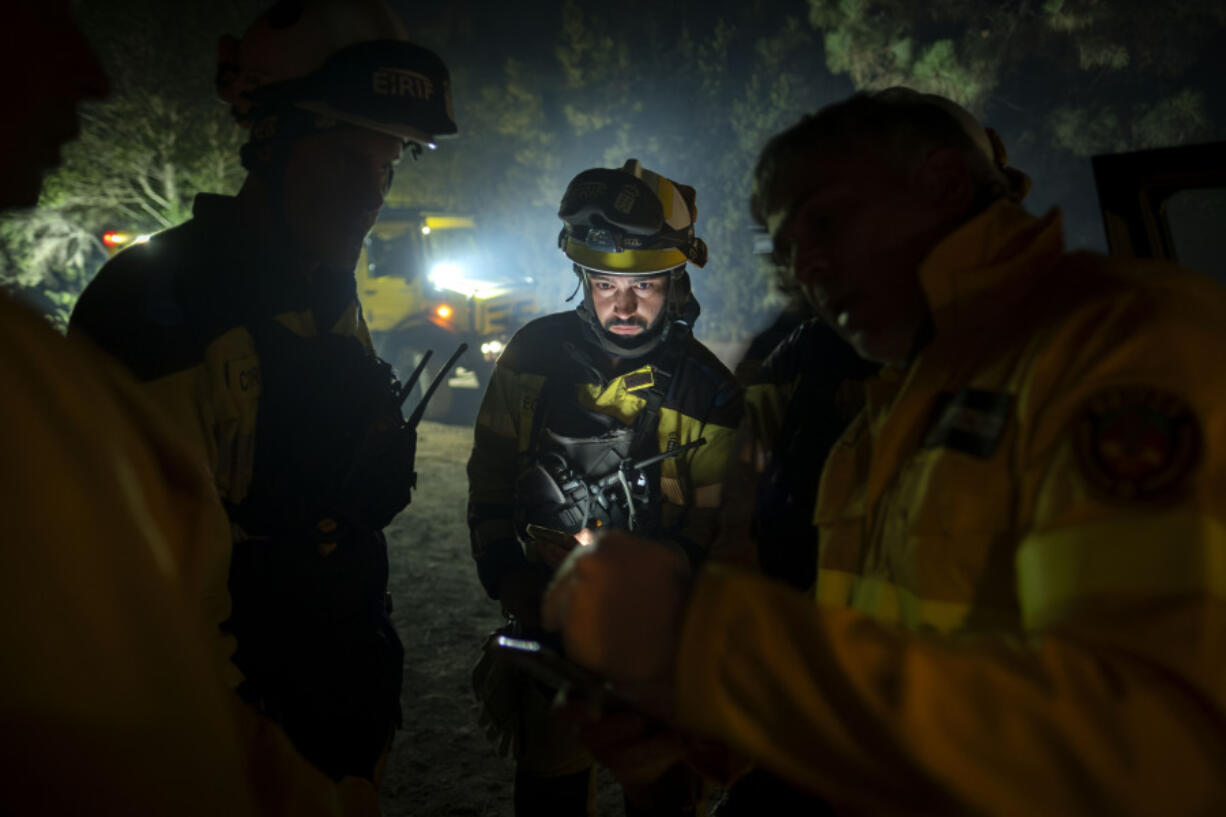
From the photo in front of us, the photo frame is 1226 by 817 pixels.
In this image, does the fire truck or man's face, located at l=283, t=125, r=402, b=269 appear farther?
the fire truck

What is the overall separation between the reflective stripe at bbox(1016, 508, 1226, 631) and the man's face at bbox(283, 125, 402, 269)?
85.4 inches

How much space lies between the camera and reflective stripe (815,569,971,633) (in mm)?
1011

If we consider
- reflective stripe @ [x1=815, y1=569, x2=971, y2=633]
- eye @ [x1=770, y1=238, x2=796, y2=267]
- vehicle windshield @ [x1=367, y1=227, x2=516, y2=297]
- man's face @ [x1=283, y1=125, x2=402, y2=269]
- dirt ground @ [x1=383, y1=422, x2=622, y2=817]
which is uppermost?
vehicle windshield @ [x1=367, y1=227, x2=516, y2=297]

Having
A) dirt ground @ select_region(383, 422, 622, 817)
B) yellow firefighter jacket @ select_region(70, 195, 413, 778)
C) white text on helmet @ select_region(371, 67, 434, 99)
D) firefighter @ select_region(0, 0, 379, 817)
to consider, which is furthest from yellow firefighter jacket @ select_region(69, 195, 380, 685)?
dirt ground @ select_region(383, 422, 622, 817)

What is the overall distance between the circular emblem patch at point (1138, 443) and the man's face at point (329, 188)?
2165 millimetres

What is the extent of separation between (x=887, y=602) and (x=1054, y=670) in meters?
0.44

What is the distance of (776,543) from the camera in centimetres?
202

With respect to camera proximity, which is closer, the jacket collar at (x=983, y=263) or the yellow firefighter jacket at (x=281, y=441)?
the jacket collar at (x=983, y=263)

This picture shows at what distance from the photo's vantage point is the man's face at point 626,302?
9.64ft

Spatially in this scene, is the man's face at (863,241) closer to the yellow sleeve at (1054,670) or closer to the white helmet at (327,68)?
the yellow sleeve at (1054,670)

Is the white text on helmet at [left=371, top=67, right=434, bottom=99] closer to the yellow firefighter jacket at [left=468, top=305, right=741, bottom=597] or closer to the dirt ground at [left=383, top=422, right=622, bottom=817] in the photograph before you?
the yellow firefighter jacket at [left=468, top=305, right=741, bottom=597]

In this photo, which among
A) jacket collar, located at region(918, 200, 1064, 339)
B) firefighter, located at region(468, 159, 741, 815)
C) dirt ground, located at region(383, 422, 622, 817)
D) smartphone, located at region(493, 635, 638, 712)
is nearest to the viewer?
smartphone, located at region(493, 635, 638, 712)

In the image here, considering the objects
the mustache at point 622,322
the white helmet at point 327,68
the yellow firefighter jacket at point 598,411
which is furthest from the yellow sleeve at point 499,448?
the white helmet at point 327,68

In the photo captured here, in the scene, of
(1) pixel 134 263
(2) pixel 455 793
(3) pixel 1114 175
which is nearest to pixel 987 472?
(3) pixel 1114 175
